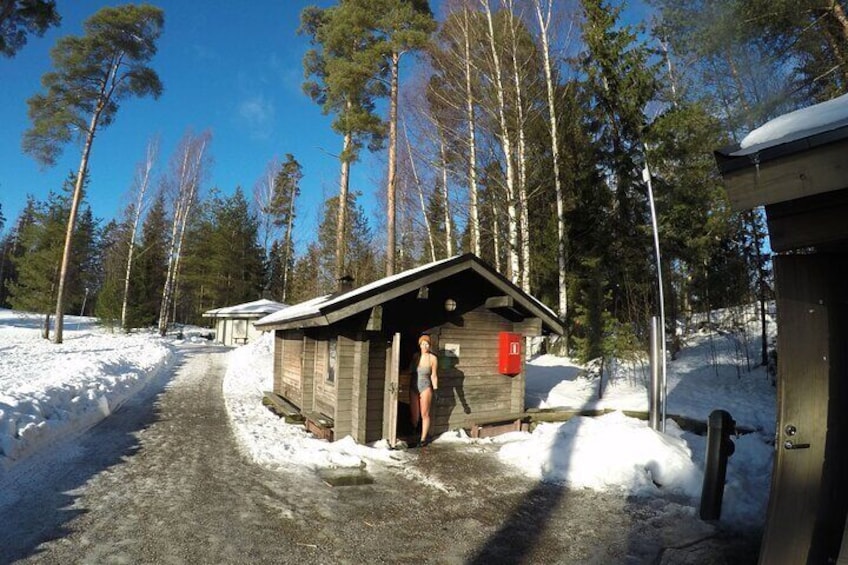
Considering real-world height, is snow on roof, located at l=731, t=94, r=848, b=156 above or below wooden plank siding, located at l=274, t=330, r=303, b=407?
above

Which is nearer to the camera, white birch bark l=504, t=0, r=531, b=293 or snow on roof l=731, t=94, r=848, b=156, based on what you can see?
snow on roof l=731, t=94, r=848, b=156

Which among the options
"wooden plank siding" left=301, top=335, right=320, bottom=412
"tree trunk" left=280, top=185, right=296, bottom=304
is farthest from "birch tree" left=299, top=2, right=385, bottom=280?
"tree trunk" left=280, top=185, right=296, bottom=304

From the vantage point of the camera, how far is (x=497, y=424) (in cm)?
917

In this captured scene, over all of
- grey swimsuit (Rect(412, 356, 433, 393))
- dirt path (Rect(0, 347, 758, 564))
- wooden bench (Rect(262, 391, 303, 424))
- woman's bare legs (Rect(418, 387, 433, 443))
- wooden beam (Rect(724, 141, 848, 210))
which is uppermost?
wooden beam (Rect(724, 141, 848, 210))

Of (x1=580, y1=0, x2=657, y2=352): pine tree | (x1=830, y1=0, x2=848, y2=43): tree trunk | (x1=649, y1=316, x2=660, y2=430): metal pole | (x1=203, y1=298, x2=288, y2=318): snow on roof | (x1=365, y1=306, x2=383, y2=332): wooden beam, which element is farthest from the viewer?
(x1=203, y1=298, x2=288, y2=318): snow on roof

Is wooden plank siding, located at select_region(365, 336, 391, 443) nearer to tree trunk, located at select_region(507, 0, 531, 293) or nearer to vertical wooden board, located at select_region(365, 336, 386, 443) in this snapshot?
vertical wooden board, located at select_region(365, 336, 386, 443)

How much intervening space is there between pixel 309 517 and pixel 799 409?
4.19 m

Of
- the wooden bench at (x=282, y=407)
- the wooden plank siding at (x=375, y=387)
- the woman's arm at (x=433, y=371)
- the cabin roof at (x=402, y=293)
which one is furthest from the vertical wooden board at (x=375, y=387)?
the wooden bench at (x=282, y=407)

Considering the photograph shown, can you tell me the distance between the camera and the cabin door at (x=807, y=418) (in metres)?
2.70

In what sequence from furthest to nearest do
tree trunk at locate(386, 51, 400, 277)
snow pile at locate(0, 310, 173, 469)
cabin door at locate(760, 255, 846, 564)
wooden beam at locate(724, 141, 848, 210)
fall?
tree trunk at locate(386, 51, 400, 277)
snow pile at locate(0, 310, 173, 469)
cabin door at locate(760, 255, 846, 564)
wooden beam at locate(724, 141, 848, 210)

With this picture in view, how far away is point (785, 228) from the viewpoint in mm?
2590

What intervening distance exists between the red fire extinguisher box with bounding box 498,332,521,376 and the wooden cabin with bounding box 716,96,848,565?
21.6 feet

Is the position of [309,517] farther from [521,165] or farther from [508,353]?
[521,165]

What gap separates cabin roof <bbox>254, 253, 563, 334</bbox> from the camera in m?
7.25
